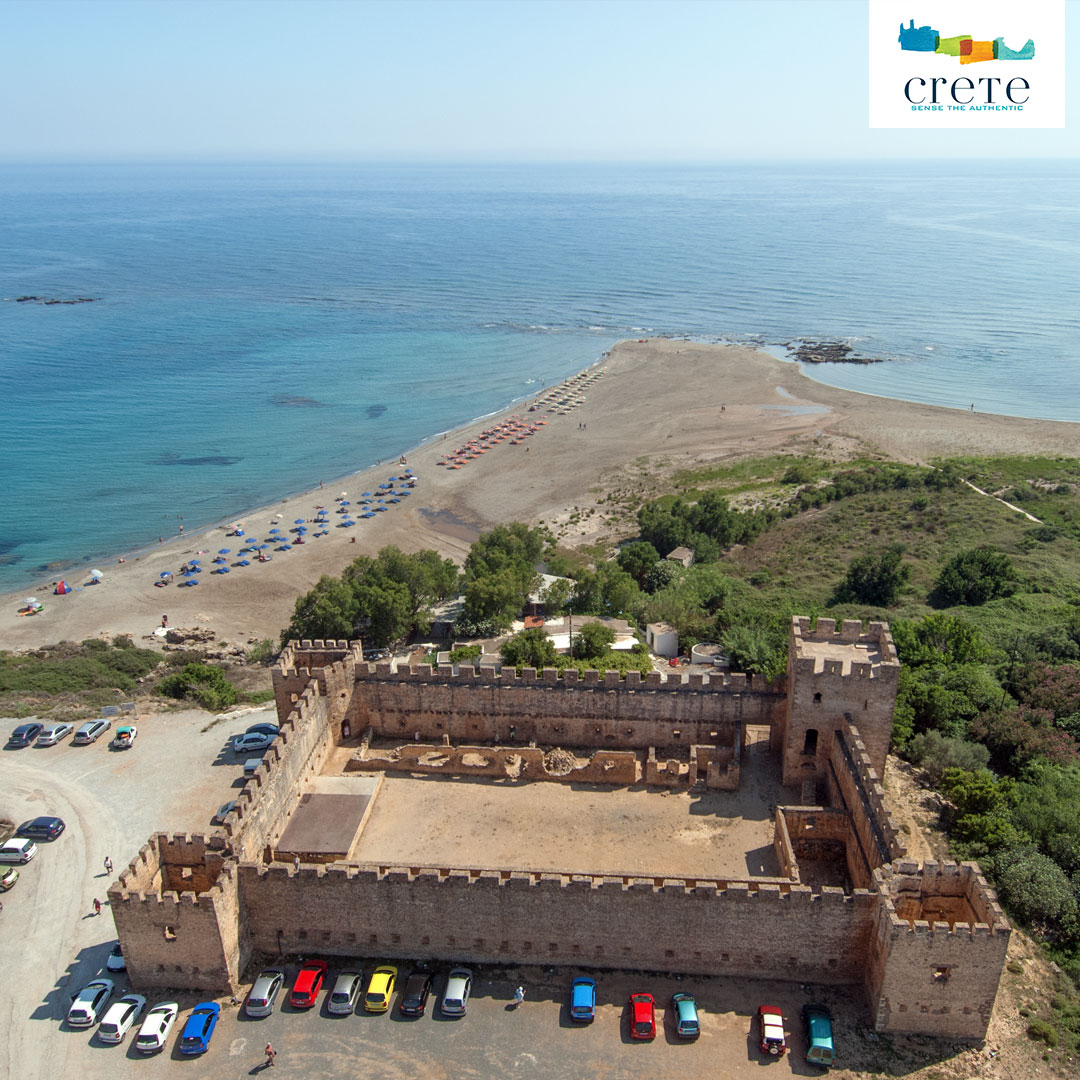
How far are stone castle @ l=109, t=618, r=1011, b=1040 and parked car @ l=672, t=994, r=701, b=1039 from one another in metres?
1.28

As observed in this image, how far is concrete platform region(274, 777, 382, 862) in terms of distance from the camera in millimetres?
29812

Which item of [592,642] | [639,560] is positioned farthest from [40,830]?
[639,560]

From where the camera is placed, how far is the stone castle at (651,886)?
25484mm

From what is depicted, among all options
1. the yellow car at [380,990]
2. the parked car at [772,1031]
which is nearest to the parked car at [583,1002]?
the parked car at [772,1031]

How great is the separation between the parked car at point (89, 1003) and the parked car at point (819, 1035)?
19647 mm

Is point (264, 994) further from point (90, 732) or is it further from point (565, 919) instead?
point (90, 732)

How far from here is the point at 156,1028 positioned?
82.9 feet

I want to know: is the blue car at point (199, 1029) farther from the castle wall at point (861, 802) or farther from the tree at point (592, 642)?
the tree at point (592, 642)

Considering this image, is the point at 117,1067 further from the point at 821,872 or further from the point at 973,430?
the point at 973,430

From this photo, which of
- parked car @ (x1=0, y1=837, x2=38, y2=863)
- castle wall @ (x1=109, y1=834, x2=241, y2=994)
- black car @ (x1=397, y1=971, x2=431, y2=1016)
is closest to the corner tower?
black car @ (x1=397, y1=971, x2=431, y2=1016)

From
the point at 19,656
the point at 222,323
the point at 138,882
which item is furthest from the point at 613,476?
the point at 222,323

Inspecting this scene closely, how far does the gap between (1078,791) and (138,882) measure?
30576mm

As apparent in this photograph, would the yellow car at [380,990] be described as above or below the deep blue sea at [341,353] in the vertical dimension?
below

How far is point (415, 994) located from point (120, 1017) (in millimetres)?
8076
